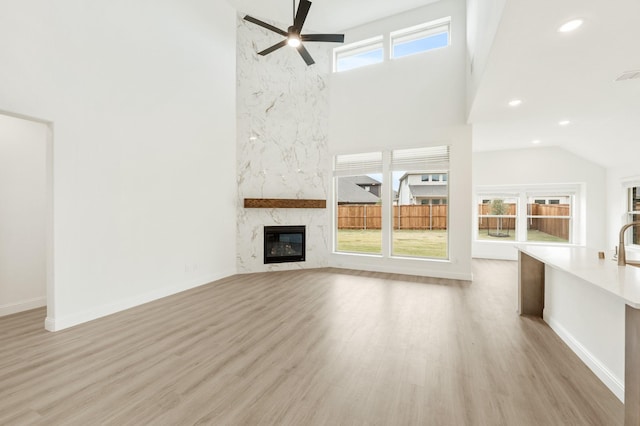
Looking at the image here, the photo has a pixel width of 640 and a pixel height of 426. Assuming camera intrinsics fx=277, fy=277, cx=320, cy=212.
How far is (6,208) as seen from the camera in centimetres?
354

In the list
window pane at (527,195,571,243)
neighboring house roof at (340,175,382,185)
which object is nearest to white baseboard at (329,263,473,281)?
neighboring house roof at (340,175,382,185)

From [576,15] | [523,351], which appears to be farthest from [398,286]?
[576,15]

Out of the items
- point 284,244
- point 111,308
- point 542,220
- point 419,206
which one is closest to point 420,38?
point 419,206

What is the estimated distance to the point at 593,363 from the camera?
7.39 feet

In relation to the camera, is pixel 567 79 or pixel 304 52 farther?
pixel 304 52

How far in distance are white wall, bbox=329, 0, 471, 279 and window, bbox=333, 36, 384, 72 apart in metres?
0.15

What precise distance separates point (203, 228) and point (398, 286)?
11.7ft

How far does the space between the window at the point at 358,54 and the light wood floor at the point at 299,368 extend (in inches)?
205

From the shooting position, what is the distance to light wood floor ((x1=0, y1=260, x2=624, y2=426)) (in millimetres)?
1784

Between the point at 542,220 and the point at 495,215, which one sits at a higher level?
the point at 495,215

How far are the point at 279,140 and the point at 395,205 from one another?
2.88 metres

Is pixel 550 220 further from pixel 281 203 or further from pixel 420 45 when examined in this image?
pixel 281 203

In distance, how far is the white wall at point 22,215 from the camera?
352 centimetres

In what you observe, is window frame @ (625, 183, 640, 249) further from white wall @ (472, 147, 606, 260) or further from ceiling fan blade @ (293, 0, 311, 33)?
ceiling fan blade @ (293, 0, 311, 33)
